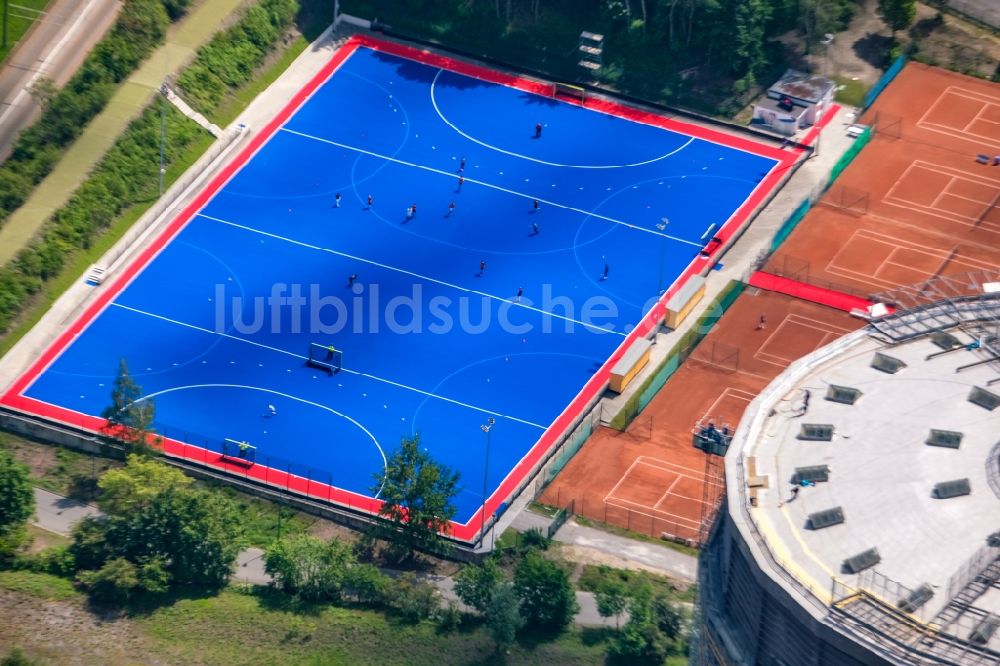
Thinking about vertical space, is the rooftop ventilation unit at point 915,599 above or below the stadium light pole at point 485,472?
below

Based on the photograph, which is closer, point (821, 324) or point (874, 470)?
point (874, 470)

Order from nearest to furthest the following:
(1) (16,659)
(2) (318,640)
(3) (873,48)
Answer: (1) (16,659) → (2) (318,640) → (3) (873,48)

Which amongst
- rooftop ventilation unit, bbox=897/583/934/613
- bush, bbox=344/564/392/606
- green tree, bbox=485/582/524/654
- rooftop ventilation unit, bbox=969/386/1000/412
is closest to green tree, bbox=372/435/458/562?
bush, bbox=344/564/392/606

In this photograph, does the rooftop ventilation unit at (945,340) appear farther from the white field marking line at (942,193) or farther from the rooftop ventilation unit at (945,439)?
the white field marking line at (942,193)

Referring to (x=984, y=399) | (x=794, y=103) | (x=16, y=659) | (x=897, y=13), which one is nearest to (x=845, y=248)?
(x=794, y=103)

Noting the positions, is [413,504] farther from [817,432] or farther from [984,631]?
[984,631]

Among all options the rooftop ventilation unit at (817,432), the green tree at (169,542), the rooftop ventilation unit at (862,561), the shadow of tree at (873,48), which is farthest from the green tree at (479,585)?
the shadow of tree at (873,48)

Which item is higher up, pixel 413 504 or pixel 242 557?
pixel 413 504
